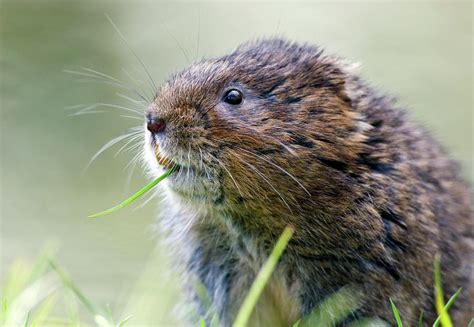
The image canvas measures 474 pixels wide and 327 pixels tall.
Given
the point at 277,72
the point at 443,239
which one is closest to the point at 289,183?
the point at 277,72

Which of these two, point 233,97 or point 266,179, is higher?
point 233,97

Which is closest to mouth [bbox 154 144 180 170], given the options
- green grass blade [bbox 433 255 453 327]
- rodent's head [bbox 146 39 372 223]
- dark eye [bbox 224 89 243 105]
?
rodent's head [bbox 146 39 372 223]

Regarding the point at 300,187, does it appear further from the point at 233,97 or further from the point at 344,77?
the point at 344,77

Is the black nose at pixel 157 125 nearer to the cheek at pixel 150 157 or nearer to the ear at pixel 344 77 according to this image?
the cheek at pixel 150 157

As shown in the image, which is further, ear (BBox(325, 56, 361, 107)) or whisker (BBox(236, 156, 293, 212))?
ear (BBox(325, 56, 361, 107))

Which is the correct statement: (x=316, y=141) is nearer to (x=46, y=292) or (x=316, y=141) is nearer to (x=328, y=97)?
(x=328, y=97)

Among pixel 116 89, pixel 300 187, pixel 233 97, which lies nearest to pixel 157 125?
pixel 233 97

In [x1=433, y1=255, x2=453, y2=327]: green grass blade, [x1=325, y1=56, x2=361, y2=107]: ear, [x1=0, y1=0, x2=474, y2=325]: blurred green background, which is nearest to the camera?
[x1=433, y1=255, x2=453, y2=327]: green grass blade

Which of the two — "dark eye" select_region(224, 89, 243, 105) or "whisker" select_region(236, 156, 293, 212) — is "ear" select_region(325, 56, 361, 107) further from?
"whisker" select_region(236, 156, 293, 212)
